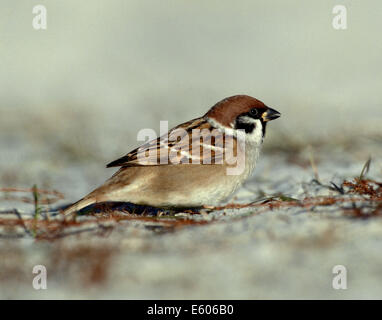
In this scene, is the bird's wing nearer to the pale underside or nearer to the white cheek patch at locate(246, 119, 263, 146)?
the pale underside

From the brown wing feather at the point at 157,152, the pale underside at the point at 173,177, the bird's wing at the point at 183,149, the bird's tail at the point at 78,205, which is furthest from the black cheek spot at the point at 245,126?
the bird's tail at the point at 78,205

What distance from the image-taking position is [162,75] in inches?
558

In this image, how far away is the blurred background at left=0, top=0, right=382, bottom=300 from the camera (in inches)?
318

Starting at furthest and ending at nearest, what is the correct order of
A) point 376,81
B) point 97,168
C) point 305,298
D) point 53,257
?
point 376,81 → point 97,168 → point 53,257 → point 305,298

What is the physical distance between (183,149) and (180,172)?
19cm

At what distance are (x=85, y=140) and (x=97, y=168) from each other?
3.84 ft

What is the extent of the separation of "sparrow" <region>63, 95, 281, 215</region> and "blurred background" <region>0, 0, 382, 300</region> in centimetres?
129

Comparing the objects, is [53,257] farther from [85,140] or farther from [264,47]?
[264,47]

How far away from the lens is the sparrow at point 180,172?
529 cm

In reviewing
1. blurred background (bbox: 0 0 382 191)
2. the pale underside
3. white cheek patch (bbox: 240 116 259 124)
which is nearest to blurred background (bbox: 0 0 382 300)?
blurred background (bbox: 0 0 382 191)

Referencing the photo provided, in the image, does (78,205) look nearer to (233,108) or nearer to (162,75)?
(233,108)

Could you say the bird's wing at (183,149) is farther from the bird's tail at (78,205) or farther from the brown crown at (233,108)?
the bird's tail at (78,205)

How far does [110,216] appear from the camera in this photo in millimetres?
5074

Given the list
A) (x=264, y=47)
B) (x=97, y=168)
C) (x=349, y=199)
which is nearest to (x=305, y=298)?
(x=349, y=199)
